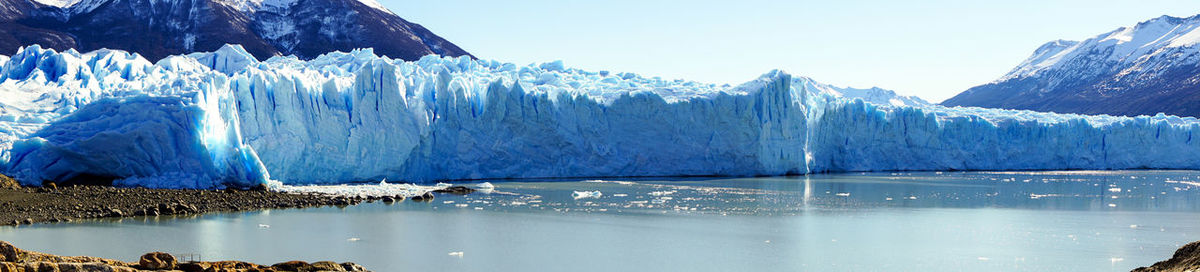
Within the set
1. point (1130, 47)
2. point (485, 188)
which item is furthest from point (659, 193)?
point (1130, 47)

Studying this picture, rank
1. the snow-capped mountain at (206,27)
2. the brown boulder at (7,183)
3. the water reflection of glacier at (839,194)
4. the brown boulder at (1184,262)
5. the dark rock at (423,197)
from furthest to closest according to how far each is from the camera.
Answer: the snow-capped mountain at (206,27) < the dark rock at (423,197) < the water reflection of glacier at (839,194) < the brown boulder at (7,183) < the brown boulder at (1184,262)

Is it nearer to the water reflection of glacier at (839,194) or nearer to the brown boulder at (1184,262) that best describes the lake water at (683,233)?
the water reflection of glacier at (839,194)

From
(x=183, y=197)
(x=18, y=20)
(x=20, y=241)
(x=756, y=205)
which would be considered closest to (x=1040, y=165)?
(x=756, y=205)

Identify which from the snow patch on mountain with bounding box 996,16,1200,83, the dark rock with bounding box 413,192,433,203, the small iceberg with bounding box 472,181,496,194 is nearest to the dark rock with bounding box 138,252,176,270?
the dark rock with bounding box 413,192,433,203

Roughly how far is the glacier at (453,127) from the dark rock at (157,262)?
395 inches

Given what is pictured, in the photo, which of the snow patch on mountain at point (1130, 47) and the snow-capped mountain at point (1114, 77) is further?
the snow patch on mountain at point (1130, 47)

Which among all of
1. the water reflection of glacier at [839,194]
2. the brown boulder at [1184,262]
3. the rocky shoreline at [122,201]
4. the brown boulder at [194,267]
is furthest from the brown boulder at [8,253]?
the water reflection of glacier at [839,194]

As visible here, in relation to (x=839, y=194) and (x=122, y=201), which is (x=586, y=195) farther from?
(x=122, y=201)

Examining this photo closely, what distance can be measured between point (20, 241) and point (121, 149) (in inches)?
252

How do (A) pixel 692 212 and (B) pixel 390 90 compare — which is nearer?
(A) pixel 692 212

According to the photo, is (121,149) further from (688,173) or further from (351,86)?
(688,173)

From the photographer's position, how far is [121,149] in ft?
52.3

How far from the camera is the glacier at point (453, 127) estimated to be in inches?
638

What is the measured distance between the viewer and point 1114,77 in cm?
7288
